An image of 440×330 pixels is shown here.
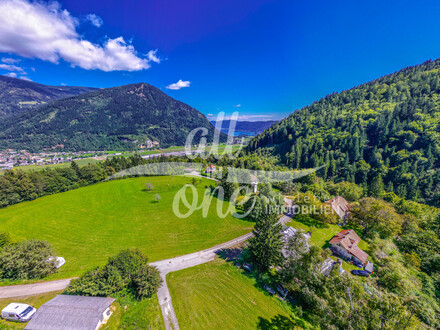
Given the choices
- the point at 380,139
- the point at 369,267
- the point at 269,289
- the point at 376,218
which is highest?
the point at 380,139

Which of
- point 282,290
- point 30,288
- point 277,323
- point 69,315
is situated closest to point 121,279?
point 69,315

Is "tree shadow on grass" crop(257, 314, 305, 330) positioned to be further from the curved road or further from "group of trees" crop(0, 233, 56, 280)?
"group of trees" crop(0, 233, 56, 280)

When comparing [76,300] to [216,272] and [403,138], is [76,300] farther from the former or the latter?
[403,138]

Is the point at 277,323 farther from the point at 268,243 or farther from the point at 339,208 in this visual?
the point at 339,208

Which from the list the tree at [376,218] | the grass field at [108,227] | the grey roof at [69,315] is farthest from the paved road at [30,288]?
the tree at [376,218]

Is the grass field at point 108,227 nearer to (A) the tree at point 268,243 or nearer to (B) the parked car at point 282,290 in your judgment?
(A) the tree at point 268,243

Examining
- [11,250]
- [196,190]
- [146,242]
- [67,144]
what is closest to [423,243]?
[146,242]

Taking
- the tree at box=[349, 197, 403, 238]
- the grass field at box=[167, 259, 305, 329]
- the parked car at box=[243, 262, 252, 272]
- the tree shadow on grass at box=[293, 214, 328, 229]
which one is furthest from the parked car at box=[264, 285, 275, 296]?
the tree at box=[349, 197, 403, 238]
